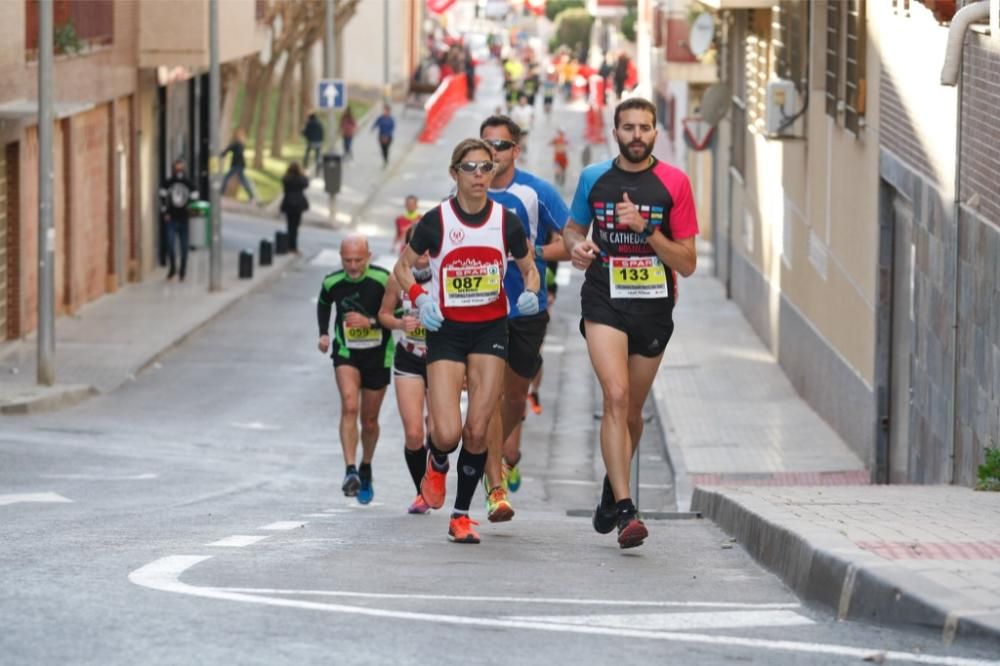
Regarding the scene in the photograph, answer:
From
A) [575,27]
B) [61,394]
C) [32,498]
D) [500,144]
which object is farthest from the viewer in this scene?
[575,27]

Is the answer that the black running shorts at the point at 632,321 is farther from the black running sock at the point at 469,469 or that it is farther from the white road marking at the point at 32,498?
the white road marking at the point at 32,498

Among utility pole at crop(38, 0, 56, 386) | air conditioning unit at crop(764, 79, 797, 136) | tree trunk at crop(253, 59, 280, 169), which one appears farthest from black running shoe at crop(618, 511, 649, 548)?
tree trunk at crop(253, 59, 280, 169)

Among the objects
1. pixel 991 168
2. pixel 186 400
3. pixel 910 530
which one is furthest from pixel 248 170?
pixel 910 530

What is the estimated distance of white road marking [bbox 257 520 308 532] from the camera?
1181cm

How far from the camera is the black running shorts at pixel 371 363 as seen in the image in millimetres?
14617

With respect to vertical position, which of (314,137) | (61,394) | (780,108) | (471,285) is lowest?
(61,394)

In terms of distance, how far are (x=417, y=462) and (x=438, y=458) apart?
1.69 meters

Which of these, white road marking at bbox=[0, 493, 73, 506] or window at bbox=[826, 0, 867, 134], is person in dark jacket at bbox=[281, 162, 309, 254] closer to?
window at bbox=[826, 0, 867, 134]

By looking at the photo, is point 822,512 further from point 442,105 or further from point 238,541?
point 442,105

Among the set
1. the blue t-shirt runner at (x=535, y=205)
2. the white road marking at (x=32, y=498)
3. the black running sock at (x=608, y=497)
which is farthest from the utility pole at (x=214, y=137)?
the black running sock at (x=608, y=497)

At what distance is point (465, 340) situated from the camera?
10805 mm

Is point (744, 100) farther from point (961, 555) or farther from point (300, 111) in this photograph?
point (300, 111)

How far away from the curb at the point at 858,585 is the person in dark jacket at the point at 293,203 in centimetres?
3086

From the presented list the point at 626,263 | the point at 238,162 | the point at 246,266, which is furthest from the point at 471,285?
the point at 238,162
